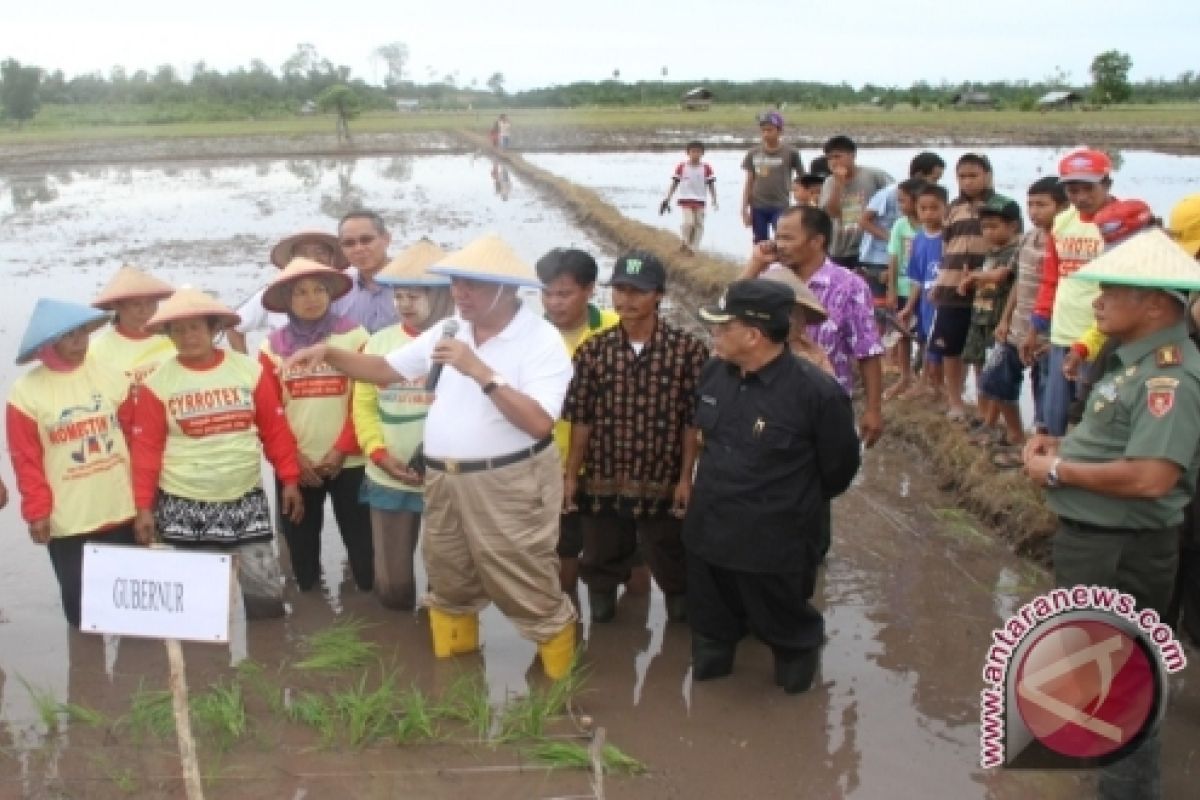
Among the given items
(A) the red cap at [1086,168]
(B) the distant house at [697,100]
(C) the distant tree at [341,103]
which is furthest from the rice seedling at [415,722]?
(B) the distant house at [697,100]

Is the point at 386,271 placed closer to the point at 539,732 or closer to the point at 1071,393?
the point at 539,732

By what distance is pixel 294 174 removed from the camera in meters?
30.9

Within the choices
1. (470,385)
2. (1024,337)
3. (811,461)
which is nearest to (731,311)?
(811,461)

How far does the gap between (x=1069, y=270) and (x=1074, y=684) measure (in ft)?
12.1

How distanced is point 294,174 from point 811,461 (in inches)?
1148

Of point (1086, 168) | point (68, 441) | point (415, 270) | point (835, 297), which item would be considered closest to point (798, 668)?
point (835, 297)

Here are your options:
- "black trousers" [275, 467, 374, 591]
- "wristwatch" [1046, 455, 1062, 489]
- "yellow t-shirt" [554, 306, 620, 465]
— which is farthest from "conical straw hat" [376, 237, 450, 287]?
"wristwatch" [1046, 455, 1062, 489]

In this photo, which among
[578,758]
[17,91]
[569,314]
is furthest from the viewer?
[17,91]

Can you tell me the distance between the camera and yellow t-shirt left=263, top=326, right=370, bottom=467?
491 cm

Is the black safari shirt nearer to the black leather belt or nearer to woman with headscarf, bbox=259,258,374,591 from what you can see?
the black leather belt

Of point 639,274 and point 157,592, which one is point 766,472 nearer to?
point 639,274

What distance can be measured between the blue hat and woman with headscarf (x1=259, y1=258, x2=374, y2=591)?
74 cm

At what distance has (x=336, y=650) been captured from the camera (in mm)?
4398

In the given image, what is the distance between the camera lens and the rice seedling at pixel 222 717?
3.77 m
